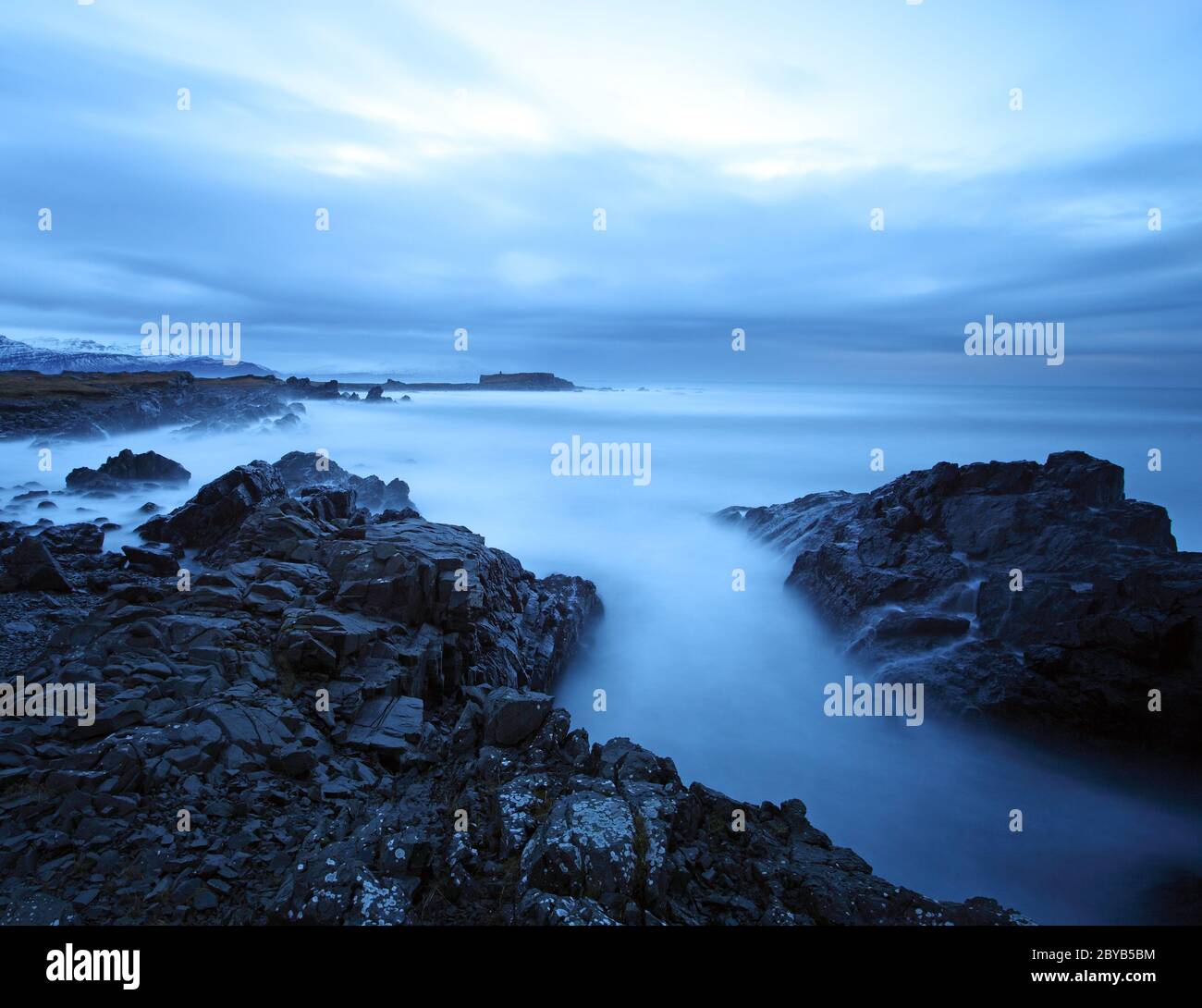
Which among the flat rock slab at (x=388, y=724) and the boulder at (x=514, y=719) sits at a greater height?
the boulder at (x=514, y=719)

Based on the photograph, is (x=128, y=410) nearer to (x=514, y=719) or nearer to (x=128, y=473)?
(x=128, y=473)

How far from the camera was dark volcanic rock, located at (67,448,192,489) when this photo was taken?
28.7 m

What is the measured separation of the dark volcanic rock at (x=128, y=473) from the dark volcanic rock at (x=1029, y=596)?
112 ft

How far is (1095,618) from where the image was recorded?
14391mm

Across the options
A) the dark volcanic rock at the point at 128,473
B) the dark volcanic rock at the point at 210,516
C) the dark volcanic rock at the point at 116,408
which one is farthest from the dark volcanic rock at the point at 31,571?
the dark volcanic rock at the point at 116,408

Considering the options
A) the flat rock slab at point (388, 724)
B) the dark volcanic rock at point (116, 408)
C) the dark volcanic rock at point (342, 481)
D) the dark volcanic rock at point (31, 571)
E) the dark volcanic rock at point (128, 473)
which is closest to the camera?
the flat rock slab at point (388, 724)

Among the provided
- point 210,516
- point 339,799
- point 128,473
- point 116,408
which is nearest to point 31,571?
point 210,516

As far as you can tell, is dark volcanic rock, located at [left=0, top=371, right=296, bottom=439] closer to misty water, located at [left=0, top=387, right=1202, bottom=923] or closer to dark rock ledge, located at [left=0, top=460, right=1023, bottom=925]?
misty water, located at [left=0, top=387, right=1202, bottom=923]

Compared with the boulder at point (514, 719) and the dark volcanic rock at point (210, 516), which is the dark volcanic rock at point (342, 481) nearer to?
the dark volcanic rock at point (210, 516)

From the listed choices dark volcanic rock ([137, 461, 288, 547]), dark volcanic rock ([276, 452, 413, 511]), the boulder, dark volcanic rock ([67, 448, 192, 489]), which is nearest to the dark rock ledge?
the boulder

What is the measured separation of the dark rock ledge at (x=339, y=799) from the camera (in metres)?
6.42

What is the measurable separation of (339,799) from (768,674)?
15536 mm

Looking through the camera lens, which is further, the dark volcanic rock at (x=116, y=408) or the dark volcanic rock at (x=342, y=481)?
the dark volcanic rock at (x=116, y=408)
